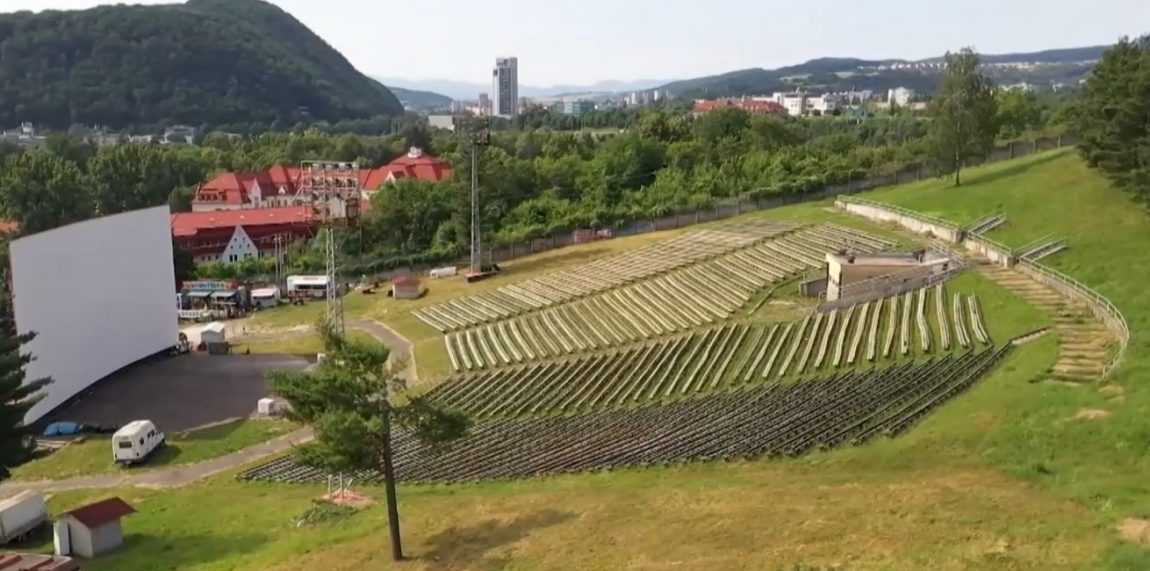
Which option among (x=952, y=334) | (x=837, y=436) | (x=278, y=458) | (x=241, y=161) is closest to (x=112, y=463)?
(x=278, y=458)

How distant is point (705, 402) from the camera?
94.4 ft

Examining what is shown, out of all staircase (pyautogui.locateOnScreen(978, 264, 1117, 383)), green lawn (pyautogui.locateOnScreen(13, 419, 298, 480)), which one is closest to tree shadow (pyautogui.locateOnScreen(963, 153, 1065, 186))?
staircase (pyautogui.locateOnScreen(978, 264, 1117, 383))

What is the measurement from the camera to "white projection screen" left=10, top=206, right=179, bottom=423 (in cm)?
3766

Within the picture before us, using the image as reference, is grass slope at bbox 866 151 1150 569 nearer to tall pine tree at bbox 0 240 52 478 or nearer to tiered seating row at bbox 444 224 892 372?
tiered seating row at bbox 444 224 892 372

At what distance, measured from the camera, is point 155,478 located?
101ft

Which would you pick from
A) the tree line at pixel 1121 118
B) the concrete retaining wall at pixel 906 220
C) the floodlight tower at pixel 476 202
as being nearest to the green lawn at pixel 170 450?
the floodlight tower at pixel 476 202

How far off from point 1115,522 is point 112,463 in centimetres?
3060

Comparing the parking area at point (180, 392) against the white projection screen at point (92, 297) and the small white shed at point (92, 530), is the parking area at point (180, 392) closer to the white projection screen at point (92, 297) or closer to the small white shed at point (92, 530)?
the white projection screen at point (92, 297)

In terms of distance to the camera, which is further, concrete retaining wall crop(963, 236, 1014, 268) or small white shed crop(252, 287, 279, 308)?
small white shed crop(252, 287, 279, 308)

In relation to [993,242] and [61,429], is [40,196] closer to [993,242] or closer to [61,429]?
[61,429]

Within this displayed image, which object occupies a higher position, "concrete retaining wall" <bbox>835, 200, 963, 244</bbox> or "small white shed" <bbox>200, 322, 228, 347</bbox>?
"concrete retaining wall" <bbox>835, 200, 963, 244</bbox>

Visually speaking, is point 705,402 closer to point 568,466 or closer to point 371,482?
point 568,466

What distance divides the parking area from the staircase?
27.1 m

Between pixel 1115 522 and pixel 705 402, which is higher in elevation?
pixel 1115 522
